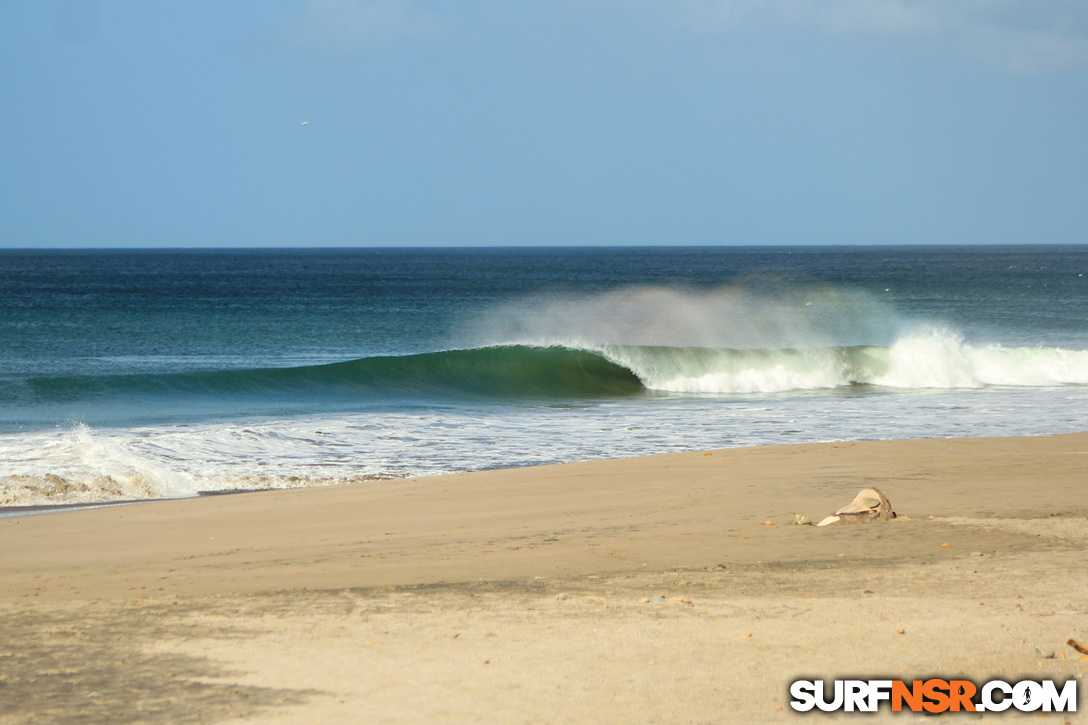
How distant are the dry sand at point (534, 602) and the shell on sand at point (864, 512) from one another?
0.22m

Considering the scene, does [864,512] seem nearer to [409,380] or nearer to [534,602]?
[534,602]

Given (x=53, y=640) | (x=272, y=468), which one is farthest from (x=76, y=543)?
(x=272, y=468)

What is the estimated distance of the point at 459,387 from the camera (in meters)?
24.3

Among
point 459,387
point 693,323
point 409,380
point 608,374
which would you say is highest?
point 693,323

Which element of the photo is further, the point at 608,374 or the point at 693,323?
the point at 693,323

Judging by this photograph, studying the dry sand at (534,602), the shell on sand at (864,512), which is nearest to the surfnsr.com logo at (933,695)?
the dry sand at (534,602)

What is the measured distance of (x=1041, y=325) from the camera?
41.9 m

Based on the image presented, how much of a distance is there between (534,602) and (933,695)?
88.2 inches

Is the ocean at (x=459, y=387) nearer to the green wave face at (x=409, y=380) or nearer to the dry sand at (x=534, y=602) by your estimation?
the green wave face at (x=409, y=380)

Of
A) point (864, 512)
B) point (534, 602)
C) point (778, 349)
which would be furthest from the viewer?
point (778, 349)

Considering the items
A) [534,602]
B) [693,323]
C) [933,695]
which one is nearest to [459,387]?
[534,602]

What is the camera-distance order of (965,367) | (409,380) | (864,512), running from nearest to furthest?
(864,512)
(409,380)
(965,367)

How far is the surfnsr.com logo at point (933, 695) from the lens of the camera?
3.95 metres

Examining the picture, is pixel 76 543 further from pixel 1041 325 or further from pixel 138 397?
pixel 1041 325
